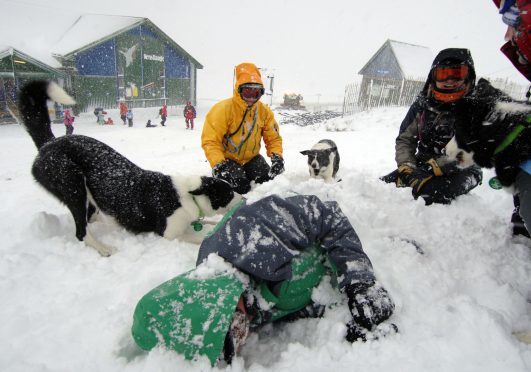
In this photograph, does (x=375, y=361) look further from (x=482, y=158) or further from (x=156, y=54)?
(x=156, y=54)

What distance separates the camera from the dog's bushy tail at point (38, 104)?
289 cm

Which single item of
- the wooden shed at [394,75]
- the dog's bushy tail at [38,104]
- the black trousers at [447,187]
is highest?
the wooden shed at [394,75]

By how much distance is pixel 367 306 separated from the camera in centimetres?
170

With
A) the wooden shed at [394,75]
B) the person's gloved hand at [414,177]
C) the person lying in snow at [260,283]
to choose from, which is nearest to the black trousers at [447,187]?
the person's gloved hand at [414,177]

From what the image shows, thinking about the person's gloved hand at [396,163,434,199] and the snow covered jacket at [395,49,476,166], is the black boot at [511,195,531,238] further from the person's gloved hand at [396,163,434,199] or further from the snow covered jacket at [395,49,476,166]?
the snow covered jacket at [395,49,476,166]

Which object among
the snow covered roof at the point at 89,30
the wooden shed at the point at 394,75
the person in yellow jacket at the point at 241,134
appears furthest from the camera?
the wooden shed at the point at 394,75

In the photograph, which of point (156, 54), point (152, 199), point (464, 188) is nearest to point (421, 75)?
point (156, 54)

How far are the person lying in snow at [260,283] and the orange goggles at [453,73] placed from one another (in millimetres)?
2031

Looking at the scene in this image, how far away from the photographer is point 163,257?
2578mm

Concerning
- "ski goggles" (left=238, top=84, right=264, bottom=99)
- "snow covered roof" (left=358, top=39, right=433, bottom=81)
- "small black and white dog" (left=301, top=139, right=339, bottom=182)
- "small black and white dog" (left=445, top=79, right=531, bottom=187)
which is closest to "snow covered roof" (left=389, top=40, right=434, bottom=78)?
"snow covered roof" (left=358, top=39, right=433, bottom=81)

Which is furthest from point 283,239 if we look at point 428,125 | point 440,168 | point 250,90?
point 428,125

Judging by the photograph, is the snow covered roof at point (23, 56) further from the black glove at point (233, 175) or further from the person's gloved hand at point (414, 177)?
the person's gloved hand at point (414, 177)

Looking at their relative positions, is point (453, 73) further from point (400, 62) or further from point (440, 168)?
point (400, 62)

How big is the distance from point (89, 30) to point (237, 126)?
62.9 ft
